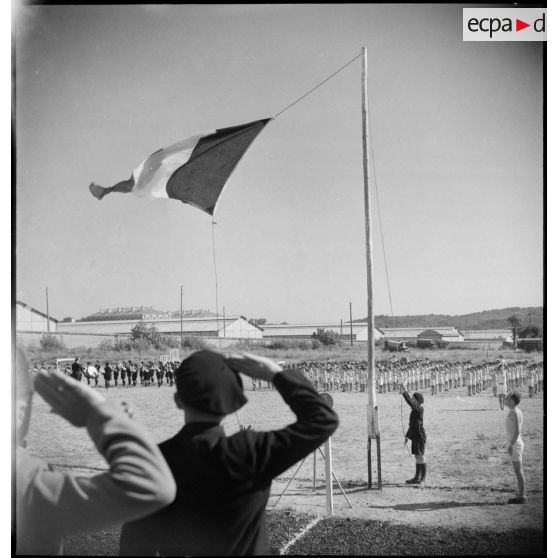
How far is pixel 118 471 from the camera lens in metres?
1.35

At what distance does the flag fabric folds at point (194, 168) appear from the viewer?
169 inches

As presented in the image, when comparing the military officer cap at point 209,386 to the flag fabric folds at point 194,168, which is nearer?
the military officer cap at point 209,386

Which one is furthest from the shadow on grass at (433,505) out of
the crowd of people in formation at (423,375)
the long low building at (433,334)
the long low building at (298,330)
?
the long low building at (433,334)

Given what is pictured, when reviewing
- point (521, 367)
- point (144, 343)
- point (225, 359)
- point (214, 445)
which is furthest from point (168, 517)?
point (521, 367)

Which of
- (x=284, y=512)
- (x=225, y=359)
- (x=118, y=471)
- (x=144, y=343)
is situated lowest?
(x=284, y=512)

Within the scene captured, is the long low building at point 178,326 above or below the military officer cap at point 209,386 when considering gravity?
below

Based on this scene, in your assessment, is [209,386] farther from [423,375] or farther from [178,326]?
[423,375]

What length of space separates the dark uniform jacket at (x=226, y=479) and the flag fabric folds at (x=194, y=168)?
9.35 feet

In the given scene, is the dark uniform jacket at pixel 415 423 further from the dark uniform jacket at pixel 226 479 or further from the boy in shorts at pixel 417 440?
the dark uniform jacket at pixel 226 479

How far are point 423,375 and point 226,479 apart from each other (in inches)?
790

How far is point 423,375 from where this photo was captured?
68.2 ft

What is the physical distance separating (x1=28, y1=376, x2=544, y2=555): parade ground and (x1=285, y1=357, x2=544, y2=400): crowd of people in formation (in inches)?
123

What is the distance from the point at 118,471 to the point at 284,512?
546cm

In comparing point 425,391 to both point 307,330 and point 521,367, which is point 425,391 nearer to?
point 521,367
